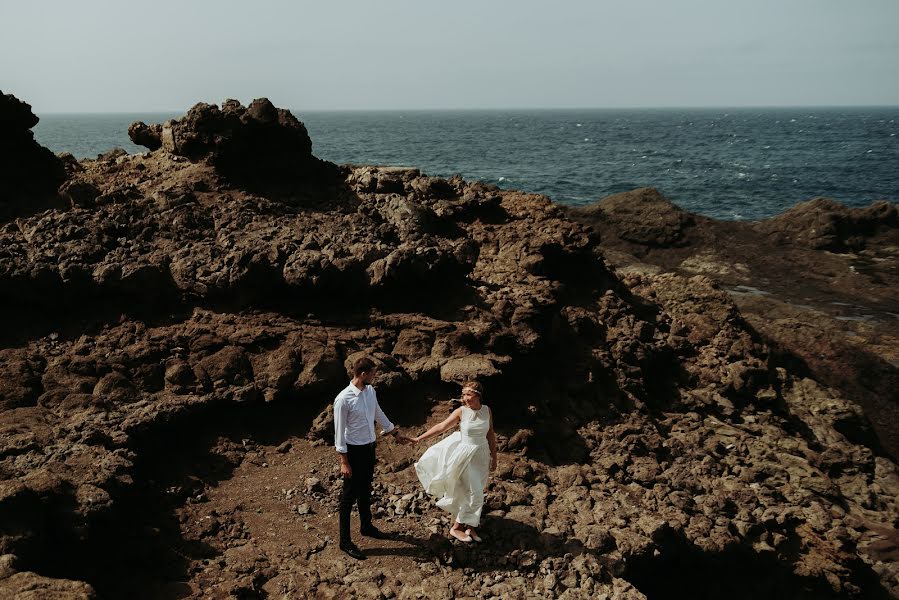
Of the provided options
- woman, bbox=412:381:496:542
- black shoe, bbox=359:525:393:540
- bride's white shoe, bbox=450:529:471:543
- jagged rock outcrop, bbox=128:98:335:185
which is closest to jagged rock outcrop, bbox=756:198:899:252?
jagged rock outcrop, bbox=128:98:335:185

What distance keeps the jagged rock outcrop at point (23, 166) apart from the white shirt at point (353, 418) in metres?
7.17

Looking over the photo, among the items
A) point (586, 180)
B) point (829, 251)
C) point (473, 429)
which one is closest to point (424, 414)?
point (473, 429)

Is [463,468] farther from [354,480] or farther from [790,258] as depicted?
[790,258]

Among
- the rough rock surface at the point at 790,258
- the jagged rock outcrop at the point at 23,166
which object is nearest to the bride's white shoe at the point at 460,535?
the jagged rock outcrop at the point at 23,166

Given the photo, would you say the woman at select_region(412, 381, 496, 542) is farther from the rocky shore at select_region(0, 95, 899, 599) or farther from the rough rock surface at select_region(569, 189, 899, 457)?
the rough rock surface at select_region(569, 189, 899, 457)

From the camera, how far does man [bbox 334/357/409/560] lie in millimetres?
6160

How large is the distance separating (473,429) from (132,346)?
15.8ft

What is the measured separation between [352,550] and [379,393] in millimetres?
2499

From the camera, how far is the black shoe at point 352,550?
629 centimetres

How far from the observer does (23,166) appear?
10.8 meters

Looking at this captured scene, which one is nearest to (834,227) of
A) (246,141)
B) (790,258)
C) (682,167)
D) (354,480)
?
(790,258)

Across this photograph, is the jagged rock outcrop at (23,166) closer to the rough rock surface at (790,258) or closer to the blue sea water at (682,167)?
the rough rock surface at (790,258)

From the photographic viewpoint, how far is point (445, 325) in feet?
29.8

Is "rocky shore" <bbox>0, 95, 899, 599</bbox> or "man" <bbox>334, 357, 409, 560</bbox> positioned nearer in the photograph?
"man" <bbox>334, 357, 409, 560</bbox>
